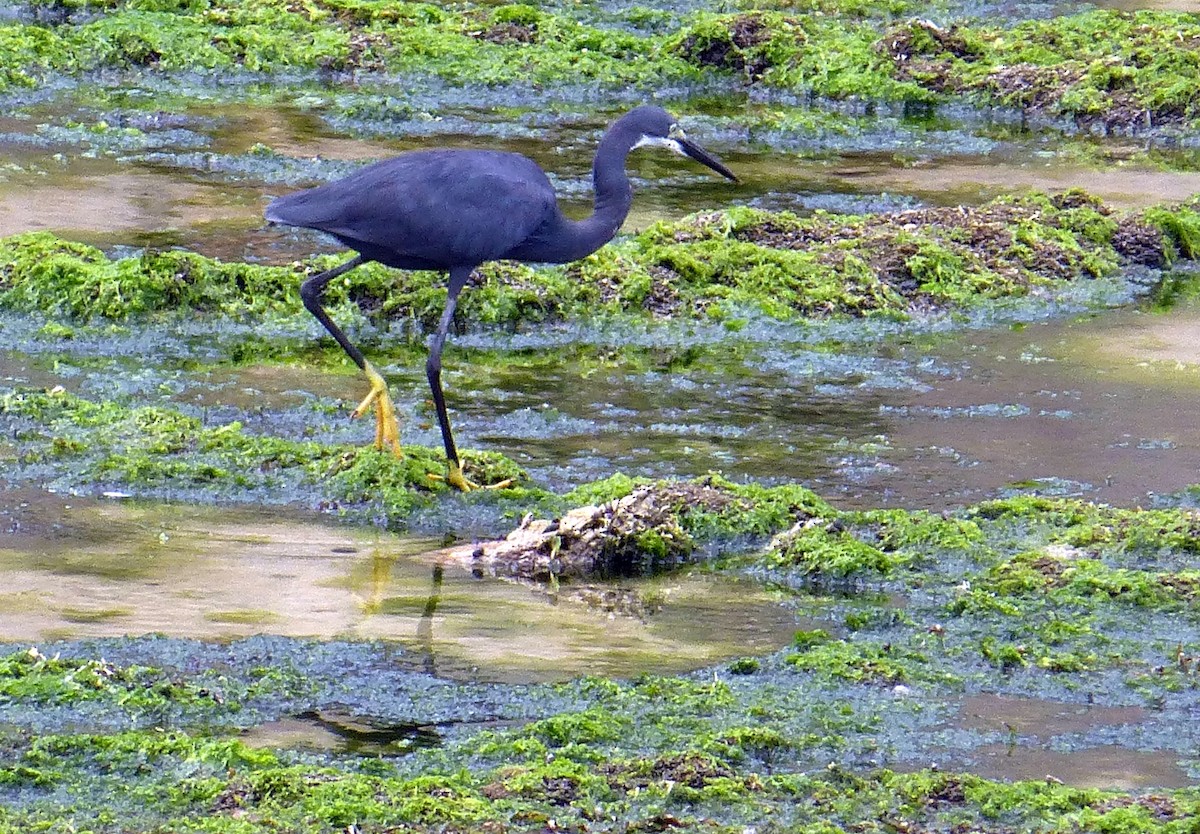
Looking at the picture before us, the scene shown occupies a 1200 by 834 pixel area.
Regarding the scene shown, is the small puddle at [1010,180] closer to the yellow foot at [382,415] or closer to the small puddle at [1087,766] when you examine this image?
the yellow foot at [382,415]

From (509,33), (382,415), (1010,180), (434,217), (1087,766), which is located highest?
(509,33)

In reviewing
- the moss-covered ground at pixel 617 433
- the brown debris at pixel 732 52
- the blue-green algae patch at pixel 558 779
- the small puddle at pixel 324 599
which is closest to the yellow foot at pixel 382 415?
the moss-covered ground at pixel 617 433

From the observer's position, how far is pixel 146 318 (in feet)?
29.9

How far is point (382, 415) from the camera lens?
7.23 m

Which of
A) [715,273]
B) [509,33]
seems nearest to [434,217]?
[715,273]

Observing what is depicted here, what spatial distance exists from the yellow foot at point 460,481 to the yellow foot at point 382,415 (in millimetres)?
173

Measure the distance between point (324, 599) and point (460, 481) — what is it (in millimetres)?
1145

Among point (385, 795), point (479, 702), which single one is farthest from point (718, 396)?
point (385, 795)

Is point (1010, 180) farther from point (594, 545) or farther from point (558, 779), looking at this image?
point (558, 779)

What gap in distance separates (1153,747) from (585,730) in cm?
144

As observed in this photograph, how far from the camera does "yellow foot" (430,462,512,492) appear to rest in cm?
696

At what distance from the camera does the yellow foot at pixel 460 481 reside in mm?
6965

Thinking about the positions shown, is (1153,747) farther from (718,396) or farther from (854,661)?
(718,396)

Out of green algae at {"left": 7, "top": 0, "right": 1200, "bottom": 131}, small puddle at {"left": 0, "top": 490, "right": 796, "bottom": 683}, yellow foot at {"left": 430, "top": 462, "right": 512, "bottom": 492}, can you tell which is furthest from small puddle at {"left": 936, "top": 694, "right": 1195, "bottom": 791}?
green algae at {"left": 7, "top": 0, "right": 1200, "bottom": 131}
